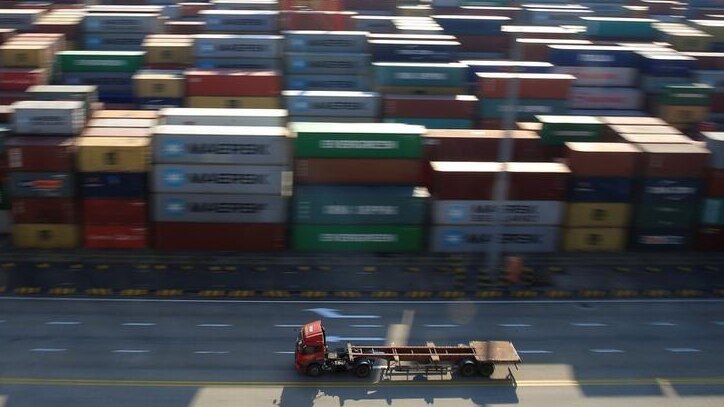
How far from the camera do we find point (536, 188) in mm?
34250

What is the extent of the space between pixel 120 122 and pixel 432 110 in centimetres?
1562

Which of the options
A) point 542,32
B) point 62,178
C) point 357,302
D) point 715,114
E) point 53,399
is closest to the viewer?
point 53,399

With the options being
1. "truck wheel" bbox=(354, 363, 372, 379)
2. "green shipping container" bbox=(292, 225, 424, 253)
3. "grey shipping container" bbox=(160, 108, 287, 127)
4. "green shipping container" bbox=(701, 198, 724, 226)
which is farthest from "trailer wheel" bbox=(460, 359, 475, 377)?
"green shipping container" bbox=(701, 198, 724, 226)

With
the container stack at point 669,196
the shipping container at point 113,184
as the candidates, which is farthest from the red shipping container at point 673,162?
the shipping container at point 113,184

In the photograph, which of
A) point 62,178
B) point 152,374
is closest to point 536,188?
point 152,374

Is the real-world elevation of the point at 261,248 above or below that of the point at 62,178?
below

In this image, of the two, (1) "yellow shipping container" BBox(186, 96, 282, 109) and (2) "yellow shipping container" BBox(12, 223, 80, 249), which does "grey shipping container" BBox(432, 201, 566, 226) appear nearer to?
(1) "yellow shipping container" BBox(186, 96, 282, 109)

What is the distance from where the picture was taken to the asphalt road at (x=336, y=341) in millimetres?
23609

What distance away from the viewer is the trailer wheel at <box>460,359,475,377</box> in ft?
80.4

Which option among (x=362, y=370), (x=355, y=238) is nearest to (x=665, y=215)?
(x=355, y=238)

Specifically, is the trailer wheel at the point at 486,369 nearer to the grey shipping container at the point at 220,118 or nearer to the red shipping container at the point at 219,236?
the red shipping container at the point at 219,236

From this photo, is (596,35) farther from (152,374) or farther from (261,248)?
(152,374)

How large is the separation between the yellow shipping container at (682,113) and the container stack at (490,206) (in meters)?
12.5

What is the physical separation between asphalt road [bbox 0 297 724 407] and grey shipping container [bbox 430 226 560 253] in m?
4.68
